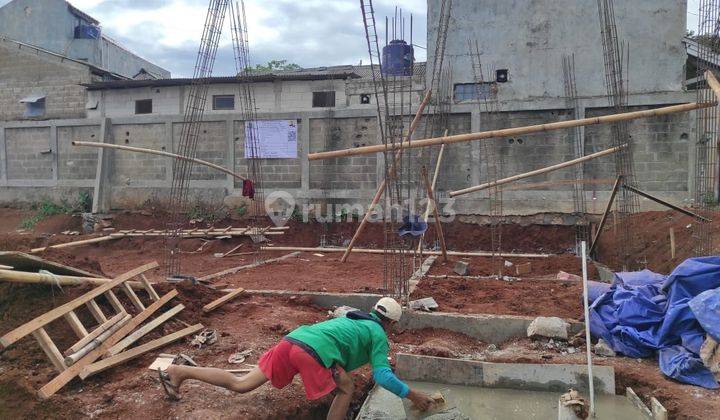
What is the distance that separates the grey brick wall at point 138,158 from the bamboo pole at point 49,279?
10222 mm

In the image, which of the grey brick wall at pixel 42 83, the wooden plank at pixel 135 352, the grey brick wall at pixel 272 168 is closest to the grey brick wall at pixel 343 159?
the grey brick wall at pixel 272 168

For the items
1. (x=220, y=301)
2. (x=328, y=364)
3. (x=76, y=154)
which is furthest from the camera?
(x=76, y=154)

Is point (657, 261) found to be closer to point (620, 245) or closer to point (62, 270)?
point (620, 245)

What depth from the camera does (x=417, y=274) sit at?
7445 millimetres

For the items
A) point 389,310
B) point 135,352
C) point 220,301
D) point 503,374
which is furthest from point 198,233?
point 389,310

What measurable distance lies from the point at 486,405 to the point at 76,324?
3.38m

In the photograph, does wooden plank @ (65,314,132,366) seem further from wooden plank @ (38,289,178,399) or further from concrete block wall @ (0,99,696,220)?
concrete block wall @ (0,99,696,220)

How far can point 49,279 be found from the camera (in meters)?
4.24

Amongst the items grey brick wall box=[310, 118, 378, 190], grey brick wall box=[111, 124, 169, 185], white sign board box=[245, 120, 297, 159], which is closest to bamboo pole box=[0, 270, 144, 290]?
grey brick wall box=[310, 118, 378, 190]

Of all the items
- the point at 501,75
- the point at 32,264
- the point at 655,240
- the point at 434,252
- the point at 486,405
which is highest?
the point at 501,75

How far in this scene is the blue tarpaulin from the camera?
390 centimetres

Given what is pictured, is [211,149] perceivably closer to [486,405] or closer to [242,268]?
[242,268]

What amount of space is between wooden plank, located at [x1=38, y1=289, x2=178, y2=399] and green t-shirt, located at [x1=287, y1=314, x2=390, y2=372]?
5.78 ft

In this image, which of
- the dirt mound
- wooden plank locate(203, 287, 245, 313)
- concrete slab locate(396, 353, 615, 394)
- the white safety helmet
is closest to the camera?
the white safety helmet
